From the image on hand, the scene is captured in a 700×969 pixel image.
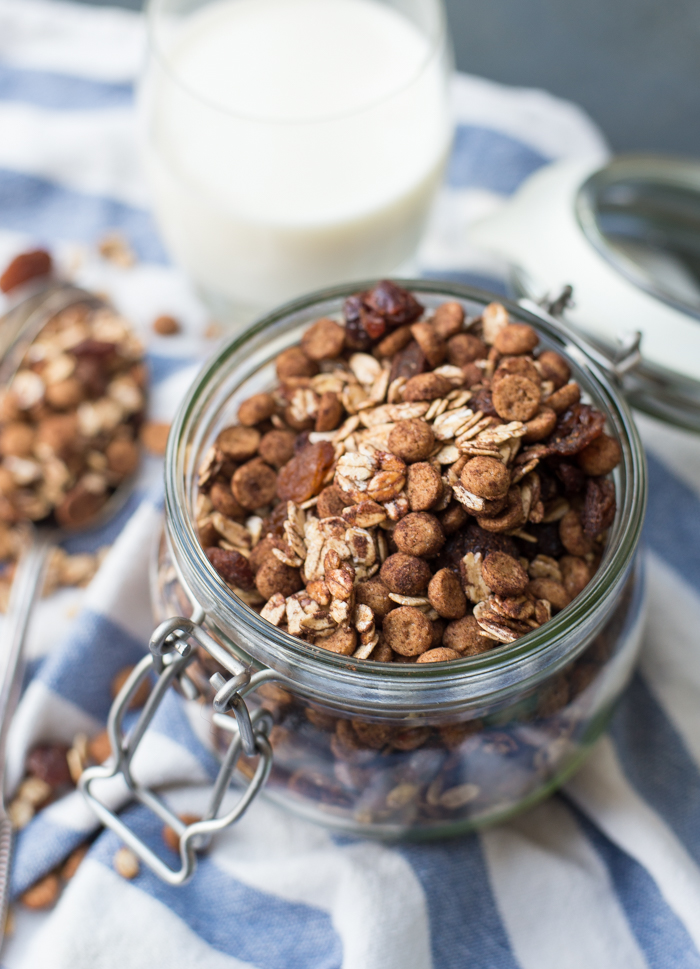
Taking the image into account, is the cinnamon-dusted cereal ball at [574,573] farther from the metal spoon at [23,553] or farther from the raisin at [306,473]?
the metal spoon at [23,553]

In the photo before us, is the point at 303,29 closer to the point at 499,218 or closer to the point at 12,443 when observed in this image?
the point at 499,218

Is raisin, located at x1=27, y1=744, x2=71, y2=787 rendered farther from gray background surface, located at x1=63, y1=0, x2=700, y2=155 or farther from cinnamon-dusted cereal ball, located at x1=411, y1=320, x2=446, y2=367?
gray background surface, located at x1=63, y1=0, x2=700, y2=155

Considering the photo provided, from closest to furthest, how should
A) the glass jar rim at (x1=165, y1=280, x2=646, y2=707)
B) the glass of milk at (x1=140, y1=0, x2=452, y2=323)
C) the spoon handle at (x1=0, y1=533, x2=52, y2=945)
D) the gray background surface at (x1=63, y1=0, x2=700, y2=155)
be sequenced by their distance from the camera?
1. the glass jar rim at (x1=165, y1=280, x2=646, y2=707)
2. the spoon handle at (x1=0, y1=533, x2=52, y2=945)
3. the glass of milk at (x1=140, y1=0, x2=452, y2=323)
4. the gray background surface at (x1=63, y1=0, x2=700, y2=155)

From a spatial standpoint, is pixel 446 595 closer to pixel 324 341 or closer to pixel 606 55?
pixel 324 341

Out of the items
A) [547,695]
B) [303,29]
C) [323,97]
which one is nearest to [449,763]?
[547,695]

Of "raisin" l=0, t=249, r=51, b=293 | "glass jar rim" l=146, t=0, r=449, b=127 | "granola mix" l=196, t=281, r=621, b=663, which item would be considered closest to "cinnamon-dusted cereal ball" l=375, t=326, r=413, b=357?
"granola mix" l=196, t=281, r=621, b=663

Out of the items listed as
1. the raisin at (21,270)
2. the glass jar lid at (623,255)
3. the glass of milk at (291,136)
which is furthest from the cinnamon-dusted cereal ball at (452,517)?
the raisin at (21,270)
